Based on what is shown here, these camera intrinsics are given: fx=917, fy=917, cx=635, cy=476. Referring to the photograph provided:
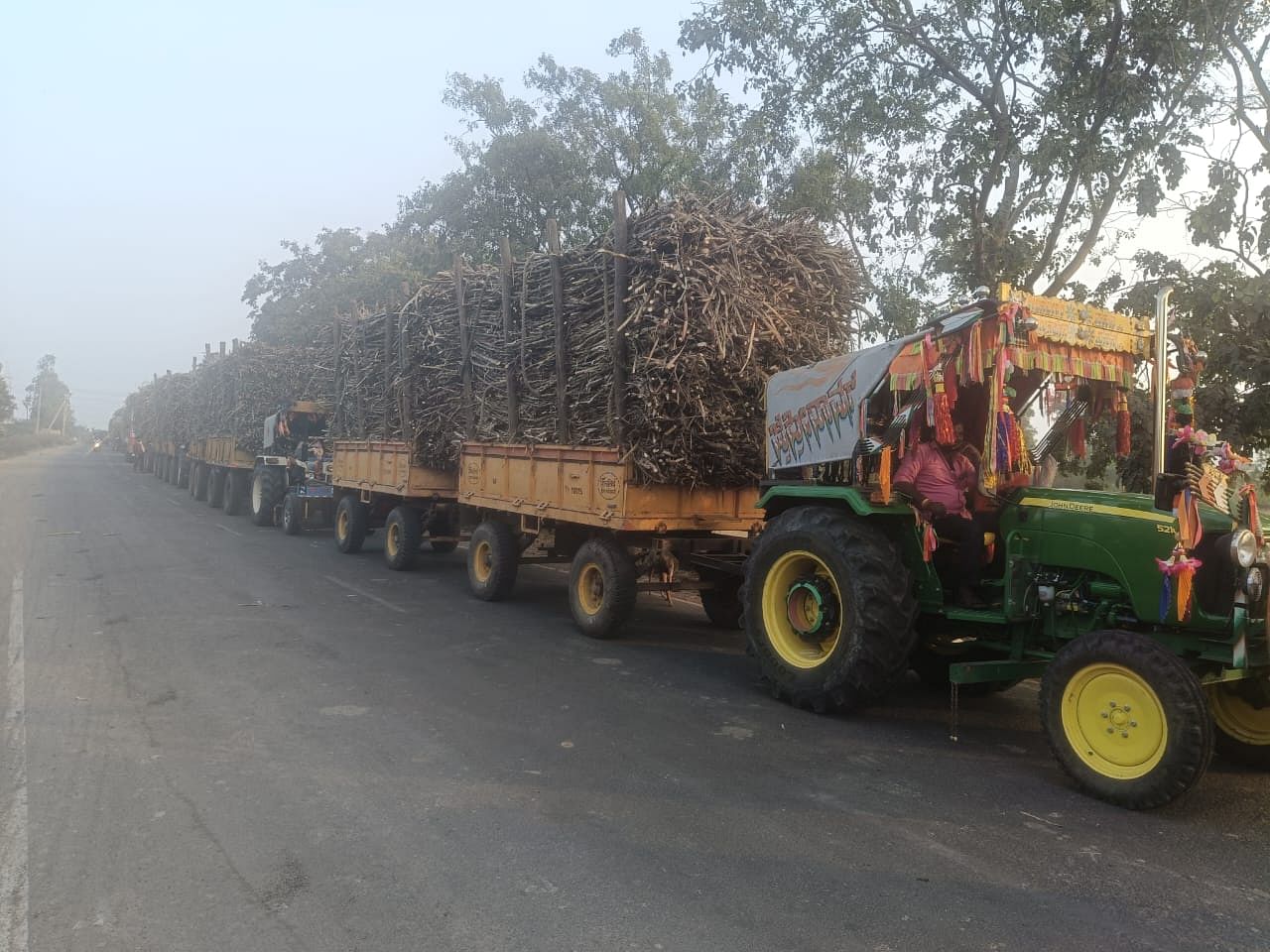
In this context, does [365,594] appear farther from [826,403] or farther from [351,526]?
[826,403]

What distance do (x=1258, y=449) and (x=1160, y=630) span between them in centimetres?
580

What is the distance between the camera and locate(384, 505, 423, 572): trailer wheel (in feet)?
41.7

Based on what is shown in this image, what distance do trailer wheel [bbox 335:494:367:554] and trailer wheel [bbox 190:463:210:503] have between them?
11.8 meters

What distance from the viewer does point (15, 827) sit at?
4.17 m

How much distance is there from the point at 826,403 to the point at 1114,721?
2783 millimetres

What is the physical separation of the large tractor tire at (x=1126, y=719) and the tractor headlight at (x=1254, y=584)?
1.62 feet

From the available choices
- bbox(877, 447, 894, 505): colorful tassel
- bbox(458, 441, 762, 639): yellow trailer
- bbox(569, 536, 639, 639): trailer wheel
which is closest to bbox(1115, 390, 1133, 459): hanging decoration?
bbox(877, 447, 894, 505): colorful tassel

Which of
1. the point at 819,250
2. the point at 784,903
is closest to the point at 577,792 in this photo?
the point at 784,903

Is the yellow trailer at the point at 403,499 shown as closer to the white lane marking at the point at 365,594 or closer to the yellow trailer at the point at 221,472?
the white lane marking at the point at 365,594

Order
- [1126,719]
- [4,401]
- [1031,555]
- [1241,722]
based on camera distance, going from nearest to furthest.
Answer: [1126,719]
[1241,722]
[1031,555]
[4,401]


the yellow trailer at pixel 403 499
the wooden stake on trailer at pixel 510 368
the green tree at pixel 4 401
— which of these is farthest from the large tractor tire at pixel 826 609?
the green tree at pixel 4 401

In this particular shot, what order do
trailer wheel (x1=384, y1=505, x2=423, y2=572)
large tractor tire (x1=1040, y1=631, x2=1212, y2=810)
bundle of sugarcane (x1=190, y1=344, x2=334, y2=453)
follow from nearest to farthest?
large tractor tire (x1=1040, y1=631, x2=1212, y2=810) < trailer wheel (x1=384, y1=505, x2=423, y2=572) < bundle of sugarcane (x1=190, y1=344, x2=334, y2=453)

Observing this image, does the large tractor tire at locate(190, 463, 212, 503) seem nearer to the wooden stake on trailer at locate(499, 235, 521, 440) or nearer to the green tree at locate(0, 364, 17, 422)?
the wooden stake on trailer at locate(499, 235, 521, 440)

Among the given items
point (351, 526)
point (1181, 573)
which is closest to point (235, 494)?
point (351, 526)
